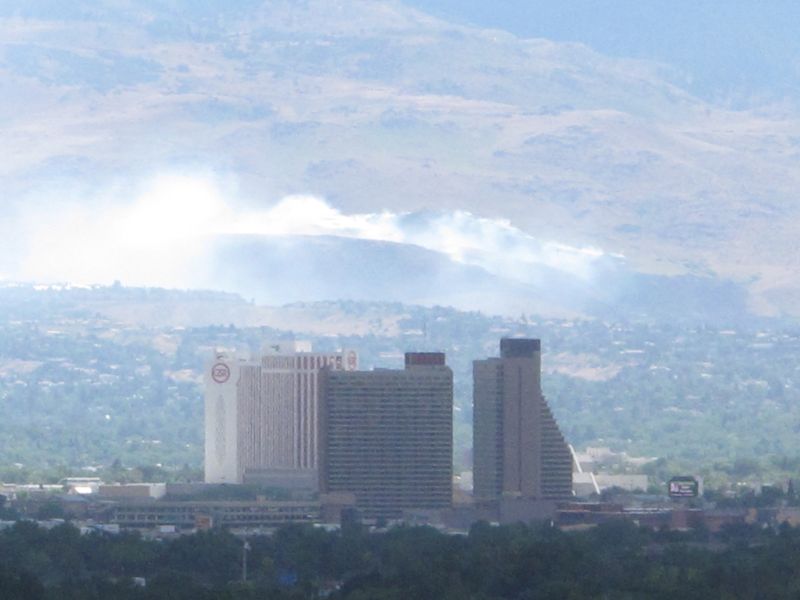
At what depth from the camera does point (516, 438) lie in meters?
117

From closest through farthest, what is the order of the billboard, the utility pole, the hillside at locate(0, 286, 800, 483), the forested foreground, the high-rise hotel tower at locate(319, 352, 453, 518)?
the forested foreground → the utility pole → the high-rise hotel tower at locate(319, 352, 453, 518) → the billboard → the hillside at locate(0, 286, 800, 483)

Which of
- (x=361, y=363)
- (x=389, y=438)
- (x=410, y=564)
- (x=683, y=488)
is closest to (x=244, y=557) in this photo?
(x=410, y=564)

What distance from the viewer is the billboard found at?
385 ft

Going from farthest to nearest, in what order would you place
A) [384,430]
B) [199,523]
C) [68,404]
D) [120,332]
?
[120,332], [68,404], [384,430], [199,523]

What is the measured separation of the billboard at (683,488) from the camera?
4616 inches

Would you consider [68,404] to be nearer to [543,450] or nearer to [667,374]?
[667,374]

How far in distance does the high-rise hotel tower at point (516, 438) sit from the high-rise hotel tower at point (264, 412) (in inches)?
255

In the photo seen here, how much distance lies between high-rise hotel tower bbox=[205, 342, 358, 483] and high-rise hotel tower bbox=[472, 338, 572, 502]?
6.47 meters

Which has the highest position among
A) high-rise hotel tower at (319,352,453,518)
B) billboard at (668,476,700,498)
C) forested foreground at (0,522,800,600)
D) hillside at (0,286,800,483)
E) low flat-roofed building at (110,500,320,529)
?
hillside at (0,286,800,483)

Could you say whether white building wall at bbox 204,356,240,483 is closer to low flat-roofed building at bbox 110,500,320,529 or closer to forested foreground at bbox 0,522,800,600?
low flat-roofed building at bbox 110,500,320,529

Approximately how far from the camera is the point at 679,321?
198500 mm

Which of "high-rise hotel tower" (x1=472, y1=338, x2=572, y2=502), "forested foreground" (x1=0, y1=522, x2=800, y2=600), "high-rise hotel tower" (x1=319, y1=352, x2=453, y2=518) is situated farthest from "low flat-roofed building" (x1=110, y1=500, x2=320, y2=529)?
"forested foreground" (x1=0, y1=522, x2=800, y2=600)

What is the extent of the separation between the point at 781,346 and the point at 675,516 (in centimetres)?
8047

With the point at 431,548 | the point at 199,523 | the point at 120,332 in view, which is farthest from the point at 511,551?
the point at 120,332
